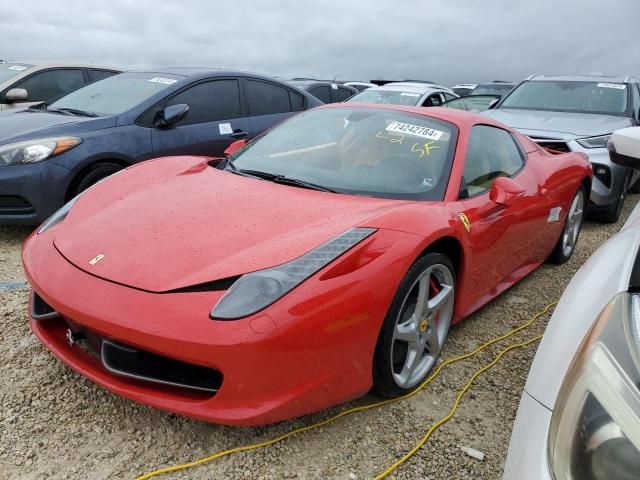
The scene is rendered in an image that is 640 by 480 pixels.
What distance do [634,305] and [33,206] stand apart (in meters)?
3.59

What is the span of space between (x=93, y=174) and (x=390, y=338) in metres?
2.81

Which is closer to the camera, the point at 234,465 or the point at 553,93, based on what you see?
the point at 234,465

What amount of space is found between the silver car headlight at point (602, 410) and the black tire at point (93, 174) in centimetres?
344

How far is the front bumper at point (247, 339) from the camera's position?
5.32 ft

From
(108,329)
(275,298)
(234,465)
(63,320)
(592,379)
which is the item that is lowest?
(234,465)

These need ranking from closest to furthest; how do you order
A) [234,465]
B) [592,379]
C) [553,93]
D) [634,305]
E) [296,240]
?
[592,379] < [634,305] < [234,465] < [296,240] < [553,93]

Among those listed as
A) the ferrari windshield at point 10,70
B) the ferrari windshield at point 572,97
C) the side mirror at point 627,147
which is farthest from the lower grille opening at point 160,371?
the ferrari windshield at point 572,97

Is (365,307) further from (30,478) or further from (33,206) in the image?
(33,206)

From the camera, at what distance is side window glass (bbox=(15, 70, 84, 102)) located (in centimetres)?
600

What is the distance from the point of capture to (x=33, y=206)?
3.60 meters

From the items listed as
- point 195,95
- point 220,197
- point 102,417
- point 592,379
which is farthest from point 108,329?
point 195,95

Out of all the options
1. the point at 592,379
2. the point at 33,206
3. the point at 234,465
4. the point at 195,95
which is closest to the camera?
the point at 592,379

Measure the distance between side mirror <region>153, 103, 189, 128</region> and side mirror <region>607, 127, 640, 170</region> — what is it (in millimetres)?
3035

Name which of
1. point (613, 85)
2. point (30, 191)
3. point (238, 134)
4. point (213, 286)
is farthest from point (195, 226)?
point (613, 85)
